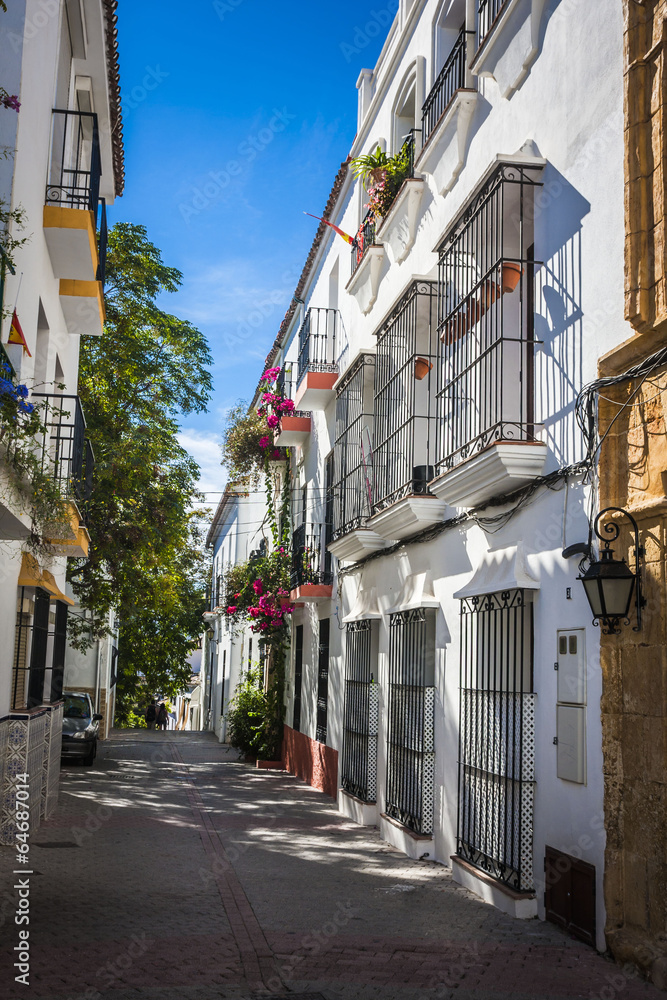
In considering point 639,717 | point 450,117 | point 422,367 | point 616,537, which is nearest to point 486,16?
point 450,117

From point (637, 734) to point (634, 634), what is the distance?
0.59 m

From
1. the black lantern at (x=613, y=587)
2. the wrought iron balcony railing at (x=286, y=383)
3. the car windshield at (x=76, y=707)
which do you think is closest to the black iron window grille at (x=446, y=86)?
the black lantern at (x=613, y=587)

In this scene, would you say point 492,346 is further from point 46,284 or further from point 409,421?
point 46,284

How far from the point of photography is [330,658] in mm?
14945

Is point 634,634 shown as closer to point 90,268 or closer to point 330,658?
point 90,268

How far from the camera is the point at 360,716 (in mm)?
12172

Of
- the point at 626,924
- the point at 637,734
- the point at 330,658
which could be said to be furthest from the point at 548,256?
the point at 330,658

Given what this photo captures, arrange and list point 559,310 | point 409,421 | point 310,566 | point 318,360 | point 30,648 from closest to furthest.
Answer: point 559,310 → point 409,421 → point 30,648 → point 310,566 → point 318,360

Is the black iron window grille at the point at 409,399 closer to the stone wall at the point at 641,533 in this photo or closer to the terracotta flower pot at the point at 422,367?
the terracotta flower pot at the point at 422,367

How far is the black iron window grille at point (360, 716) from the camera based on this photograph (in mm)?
11625

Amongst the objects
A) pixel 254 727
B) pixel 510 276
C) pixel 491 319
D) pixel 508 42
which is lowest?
pixel 254 727

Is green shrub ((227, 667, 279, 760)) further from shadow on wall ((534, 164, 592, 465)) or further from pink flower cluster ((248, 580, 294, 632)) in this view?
shadow on wall ((534, 164, 592, 465))

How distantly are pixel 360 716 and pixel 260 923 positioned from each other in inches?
218

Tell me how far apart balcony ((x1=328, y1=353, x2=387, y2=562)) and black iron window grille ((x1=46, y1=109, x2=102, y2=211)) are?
4108mm
